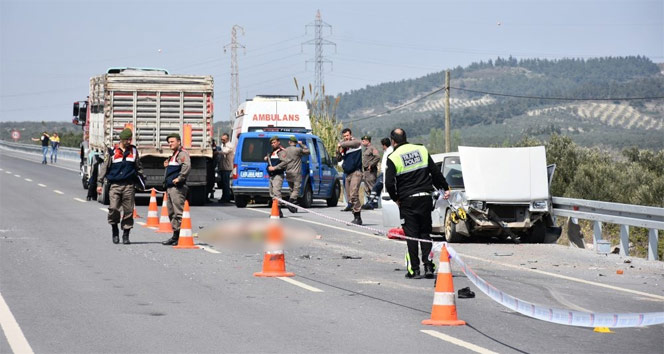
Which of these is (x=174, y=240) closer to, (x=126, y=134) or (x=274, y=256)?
(x=126, y=134)

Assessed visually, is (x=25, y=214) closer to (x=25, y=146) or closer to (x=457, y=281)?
(x=457, y=281)

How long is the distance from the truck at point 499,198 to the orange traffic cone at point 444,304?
8410mm

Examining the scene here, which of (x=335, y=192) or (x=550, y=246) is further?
(x=335, y=192)

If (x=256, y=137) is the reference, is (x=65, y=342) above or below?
below

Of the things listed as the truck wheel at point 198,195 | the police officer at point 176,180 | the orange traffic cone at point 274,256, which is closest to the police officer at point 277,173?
the truck wheel at point 198,195

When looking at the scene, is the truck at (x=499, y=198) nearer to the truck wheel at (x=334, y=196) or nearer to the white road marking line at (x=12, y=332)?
the white road marking line at (x=12, y=332)

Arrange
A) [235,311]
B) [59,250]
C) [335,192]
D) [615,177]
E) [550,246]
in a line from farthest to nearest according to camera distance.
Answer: [615,177] < [335,192] < [550,246] < [59,250] < [235,311]

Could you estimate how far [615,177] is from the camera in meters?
36.6

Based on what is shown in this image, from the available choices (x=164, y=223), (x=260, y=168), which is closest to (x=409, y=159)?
(x=164, y=223)

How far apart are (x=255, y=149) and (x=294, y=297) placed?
16746mm

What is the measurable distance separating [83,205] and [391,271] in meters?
16.0

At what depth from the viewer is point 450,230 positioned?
19.5 metres

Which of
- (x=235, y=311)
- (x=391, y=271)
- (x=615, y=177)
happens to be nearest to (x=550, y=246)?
(x=391, y=271)

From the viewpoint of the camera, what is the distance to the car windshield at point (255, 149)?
93.9 ft
